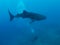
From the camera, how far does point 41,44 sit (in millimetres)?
7391

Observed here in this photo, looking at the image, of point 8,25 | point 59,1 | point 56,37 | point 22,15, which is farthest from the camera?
point 59,1

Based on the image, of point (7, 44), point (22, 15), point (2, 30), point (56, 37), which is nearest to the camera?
point (22, 15)

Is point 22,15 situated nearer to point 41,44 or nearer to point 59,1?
point 41,44

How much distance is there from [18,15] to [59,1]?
12193 millimetres

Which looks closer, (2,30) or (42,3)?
(2,30)

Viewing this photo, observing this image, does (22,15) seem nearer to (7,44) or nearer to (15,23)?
(7,44)

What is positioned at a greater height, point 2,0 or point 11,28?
point 2,0

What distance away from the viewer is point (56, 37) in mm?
6988

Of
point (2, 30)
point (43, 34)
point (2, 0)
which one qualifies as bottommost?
point (43, 34)

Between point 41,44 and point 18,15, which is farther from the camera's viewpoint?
point 41,44

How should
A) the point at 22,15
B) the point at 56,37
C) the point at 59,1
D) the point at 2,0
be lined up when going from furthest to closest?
the point at 2,0 → the point at 59,1 → the point at 56,37 → the point at 22,15

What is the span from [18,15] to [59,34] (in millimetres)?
4181

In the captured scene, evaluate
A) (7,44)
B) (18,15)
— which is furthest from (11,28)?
(18,15)


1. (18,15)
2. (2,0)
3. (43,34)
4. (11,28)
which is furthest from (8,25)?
(18,15)
